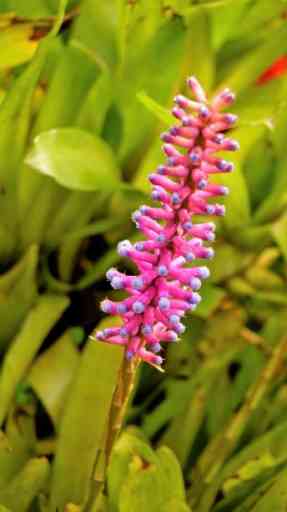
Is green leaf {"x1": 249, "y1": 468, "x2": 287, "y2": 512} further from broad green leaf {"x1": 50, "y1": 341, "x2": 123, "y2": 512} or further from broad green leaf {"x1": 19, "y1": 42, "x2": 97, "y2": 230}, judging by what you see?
broad green leaf {"x1": 19, "y1": 42, "x2": 97, "y2": 230}

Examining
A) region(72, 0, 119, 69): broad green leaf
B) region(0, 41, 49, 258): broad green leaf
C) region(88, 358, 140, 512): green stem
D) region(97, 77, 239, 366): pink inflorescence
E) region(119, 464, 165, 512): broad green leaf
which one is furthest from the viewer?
region(72, 0, 119, 69): broad green leaf

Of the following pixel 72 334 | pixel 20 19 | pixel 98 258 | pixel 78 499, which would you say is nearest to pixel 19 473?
pixel 78 499

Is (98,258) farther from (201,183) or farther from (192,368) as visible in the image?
(201,183)

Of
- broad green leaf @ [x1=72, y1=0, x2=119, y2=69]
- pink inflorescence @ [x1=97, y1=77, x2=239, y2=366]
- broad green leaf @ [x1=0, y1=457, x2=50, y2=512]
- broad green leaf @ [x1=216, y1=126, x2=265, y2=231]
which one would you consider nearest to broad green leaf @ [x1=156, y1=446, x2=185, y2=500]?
broad green leaf @ [x1=0, y1=457, x2=50, y2=512]

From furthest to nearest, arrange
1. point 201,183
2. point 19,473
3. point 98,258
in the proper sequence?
point 98,258 < point 19,473 < point 201,183

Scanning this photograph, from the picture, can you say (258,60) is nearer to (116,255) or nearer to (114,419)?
(116,255)
